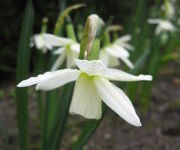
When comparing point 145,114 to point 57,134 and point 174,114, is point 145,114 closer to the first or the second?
point 174,114

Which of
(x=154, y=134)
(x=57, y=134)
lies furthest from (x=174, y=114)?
(x=57, y=134)

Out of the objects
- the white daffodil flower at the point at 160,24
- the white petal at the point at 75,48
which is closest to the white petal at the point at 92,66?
the white petal at the point at 75,48

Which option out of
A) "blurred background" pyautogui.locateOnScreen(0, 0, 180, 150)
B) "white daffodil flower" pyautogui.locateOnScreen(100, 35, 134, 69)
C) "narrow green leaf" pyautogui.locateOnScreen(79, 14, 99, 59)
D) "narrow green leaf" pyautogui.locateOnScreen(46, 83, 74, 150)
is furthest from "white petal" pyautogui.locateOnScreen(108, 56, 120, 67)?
"narrow green leaf" pyautogui.locateOnScreen(79, 14, 99, 59)

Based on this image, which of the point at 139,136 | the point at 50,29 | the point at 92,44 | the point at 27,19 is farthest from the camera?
the point at 50,29

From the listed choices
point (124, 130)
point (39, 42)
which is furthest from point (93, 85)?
point (124, 130)

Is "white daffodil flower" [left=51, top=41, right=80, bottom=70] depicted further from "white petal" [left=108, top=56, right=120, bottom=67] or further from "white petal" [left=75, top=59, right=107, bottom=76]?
"white petal" [left=75, top=59, right=107, bottom=76]

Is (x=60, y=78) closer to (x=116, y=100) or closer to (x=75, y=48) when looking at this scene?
(x=116, y=100)
